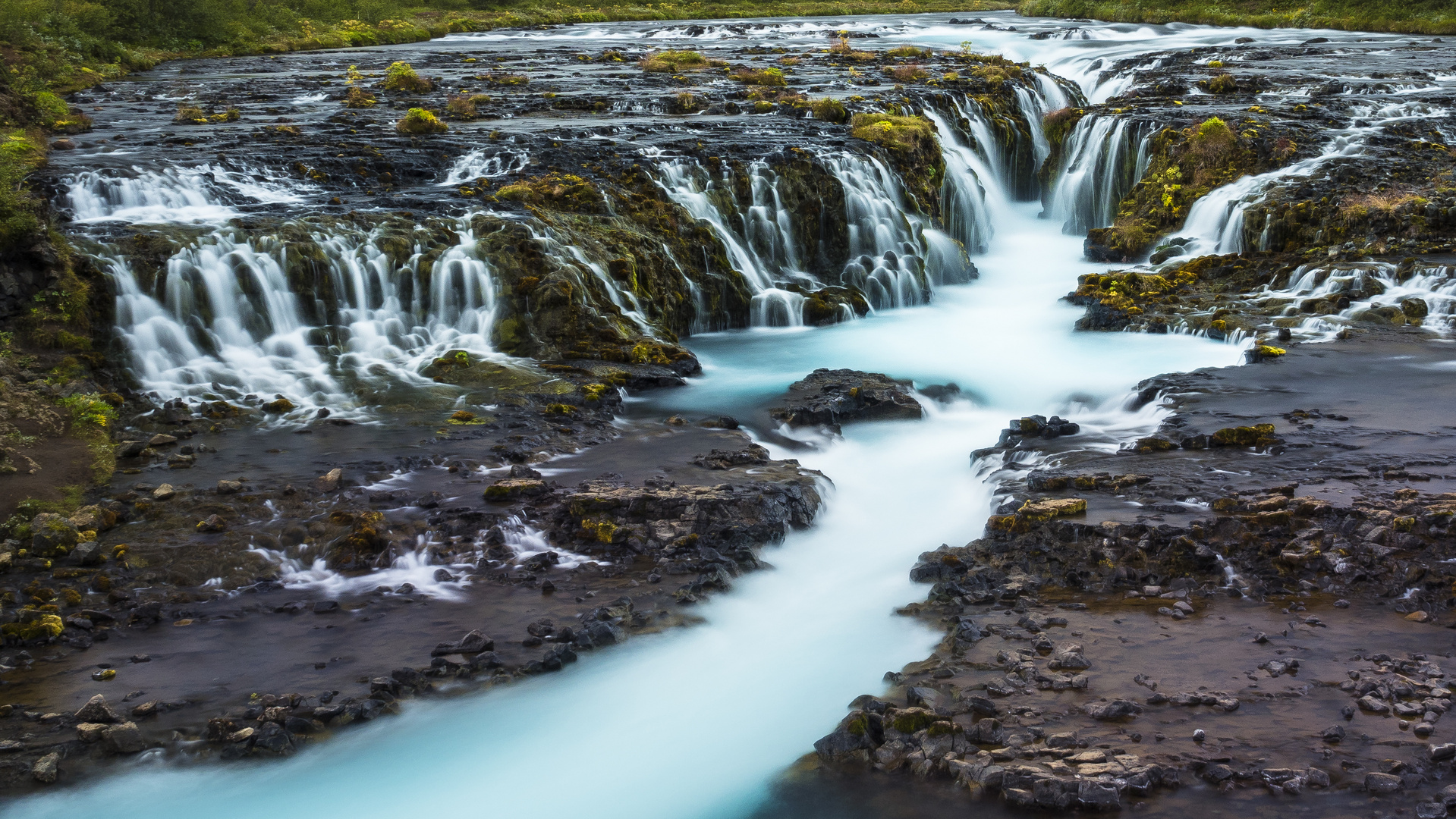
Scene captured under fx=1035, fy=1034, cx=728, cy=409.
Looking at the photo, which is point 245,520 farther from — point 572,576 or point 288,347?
point 288,347

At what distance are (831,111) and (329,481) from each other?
15872 mm

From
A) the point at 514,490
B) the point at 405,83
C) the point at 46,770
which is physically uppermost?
the point at 405,83

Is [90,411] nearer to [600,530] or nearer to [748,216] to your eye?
[600,530]

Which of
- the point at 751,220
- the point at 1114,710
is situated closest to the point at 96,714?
the point at 1114,710

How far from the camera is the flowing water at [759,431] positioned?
6.67 meters

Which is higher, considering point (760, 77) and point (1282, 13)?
point (1282, 13)

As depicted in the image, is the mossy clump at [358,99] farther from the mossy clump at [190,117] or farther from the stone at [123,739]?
the stone at [123,739]

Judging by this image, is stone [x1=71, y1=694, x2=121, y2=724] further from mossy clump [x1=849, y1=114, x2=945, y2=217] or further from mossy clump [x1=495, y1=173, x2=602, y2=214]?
mossy clump [x1=849, y1=114, x2=945, y2=217]

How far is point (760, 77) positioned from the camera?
28516mm

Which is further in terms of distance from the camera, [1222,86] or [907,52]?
[907,52]

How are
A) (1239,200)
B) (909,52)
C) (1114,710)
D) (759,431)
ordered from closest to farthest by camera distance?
(1114,710), (759,431), (1239,200), (909,52)

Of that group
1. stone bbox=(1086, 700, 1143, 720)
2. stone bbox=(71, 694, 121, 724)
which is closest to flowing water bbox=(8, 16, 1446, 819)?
stone bbox=(71, 694, 121, 724)

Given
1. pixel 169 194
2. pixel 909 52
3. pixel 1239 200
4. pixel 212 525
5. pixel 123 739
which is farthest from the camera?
pixel 909 52

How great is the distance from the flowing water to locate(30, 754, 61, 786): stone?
0.12m
